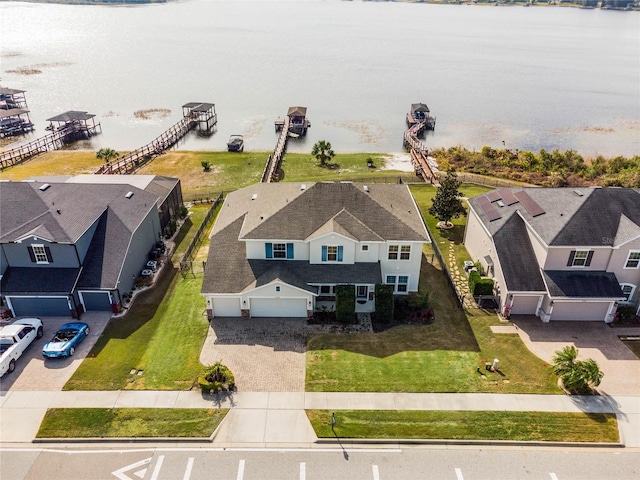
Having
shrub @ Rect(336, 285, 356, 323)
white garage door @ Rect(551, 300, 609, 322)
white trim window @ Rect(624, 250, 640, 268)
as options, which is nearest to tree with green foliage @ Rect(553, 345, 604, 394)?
white garage door @ Rect(551, 300, 609, 322)

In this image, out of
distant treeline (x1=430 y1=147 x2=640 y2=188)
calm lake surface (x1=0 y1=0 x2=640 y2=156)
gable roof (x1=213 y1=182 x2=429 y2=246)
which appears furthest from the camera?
calm lake surface (x1=0 y1=0 x2=640 y2=156)

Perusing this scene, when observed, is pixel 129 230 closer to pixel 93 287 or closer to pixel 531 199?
pixel 93 287

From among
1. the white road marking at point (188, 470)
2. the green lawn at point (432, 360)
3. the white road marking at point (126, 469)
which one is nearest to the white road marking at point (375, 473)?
the green lawn at point (432, 360)

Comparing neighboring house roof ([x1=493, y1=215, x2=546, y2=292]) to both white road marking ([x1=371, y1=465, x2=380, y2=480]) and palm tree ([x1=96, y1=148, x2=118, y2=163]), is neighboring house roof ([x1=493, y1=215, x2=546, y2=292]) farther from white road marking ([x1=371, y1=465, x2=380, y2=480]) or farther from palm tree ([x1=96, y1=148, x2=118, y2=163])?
palm tree ([x1=96, y1=148, x2=118, y2=163])

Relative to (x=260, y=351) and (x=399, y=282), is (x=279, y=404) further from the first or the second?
(x=399, y=282)

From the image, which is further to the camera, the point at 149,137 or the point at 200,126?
the point at 200,126

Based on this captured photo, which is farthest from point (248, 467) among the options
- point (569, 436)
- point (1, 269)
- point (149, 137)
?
point (149, 137)

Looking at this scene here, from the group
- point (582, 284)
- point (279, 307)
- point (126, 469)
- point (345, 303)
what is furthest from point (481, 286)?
point (126, 469)
